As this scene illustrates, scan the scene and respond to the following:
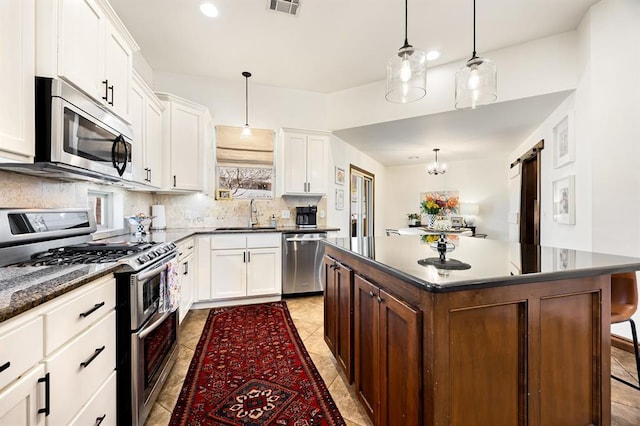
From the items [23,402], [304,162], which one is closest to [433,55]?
[304,162]

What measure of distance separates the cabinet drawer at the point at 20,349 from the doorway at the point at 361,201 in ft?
15.0

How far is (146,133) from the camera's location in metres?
2.73

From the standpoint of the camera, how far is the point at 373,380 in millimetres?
1386

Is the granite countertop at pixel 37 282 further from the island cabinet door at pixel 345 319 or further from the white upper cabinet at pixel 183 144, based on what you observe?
the white upper cabinet at pixel 183 144

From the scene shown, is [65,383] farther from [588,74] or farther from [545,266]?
[588,74]

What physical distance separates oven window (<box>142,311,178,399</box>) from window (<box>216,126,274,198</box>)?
7.30 ft

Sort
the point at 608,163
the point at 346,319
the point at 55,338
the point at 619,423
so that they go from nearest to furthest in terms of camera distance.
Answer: the point at 55,338
the point at 619,423
the point at 346,319
the point at 608,163

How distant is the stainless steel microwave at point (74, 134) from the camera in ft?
4.39

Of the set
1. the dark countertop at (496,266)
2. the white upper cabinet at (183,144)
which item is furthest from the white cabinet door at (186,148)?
the dark countertop at (496,266)

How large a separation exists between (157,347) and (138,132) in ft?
6.30

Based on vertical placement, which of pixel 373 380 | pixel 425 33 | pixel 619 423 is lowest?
pixel 619 423

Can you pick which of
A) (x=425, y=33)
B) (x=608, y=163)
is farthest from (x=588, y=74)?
(x=425, y=33)

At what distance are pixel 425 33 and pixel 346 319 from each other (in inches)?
116

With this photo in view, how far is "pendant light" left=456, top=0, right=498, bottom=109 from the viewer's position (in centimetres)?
181
